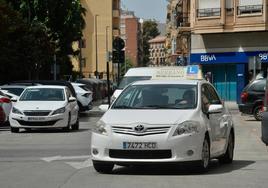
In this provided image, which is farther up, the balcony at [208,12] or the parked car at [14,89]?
the balcony at [208,12]

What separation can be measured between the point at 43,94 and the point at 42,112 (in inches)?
64.7

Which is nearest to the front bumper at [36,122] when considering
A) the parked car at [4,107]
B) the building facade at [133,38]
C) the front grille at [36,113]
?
the front grille at [36,113]

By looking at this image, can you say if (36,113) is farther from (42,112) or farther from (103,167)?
(103,167)

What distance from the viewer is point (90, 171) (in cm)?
1289

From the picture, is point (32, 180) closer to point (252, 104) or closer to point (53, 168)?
point (53, 168)

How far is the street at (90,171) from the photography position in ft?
36.8

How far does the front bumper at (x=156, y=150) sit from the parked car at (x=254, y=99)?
18545mm

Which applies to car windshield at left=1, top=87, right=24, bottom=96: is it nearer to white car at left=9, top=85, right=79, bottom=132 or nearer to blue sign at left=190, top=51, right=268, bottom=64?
white car at left=9, top=85, right=79, bottom=132

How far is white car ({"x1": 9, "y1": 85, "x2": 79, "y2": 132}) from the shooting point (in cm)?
2291

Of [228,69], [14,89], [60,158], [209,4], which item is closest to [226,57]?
[228,69]

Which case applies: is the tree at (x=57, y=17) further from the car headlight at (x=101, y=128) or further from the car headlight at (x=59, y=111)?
the car headlight at (x=101, y=128)

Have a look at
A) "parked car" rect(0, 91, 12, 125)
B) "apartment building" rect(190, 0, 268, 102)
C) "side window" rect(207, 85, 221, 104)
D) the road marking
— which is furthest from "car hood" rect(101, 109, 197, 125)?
"apartment building" rect(190, 0, 268, 102)

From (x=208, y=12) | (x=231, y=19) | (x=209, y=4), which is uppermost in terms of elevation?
(x=209, y=4)

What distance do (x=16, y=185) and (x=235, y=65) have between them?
147 ft
